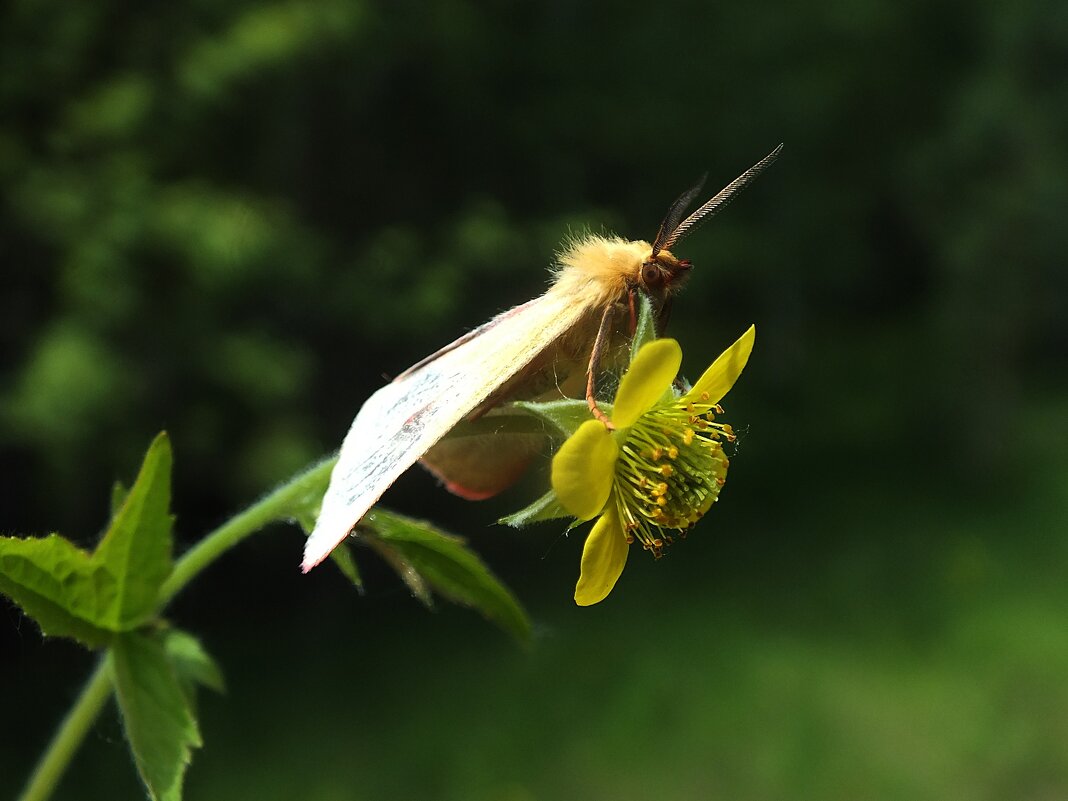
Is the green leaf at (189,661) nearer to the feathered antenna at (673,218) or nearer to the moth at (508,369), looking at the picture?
the moth at (508,369)

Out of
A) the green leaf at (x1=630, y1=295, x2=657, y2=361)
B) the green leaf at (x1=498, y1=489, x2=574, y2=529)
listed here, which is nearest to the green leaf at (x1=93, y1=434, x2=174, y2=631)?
the green leaf at (x1=498, y1=489, x2=574, y2=529)

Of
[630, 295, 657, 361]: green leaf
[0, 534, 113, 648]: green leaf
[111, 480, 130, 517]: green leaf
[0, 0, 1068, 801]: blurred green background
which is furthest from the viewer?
[0, 0, 1068, 801]: blurred green background

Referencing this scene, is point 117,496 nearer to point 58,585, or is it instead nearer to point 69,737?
point 58,585

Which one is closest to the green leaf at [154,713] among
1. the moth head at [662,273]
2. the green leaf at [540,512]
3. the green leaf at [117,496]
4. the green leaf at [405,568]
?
the green leaf at [117,496]

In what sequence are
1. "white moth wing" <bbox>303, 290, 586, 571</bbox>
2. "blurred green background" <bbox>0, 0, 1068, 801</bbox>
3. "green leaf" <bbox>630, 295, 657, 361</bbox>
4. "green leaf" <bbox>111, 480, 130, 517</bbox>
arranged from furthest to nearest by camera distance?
"blurred green background" <bbox>0, 0, 1068, 801</bbox> → "green leaf" <bbox>111, 480, 130, 517</bbox> → "green leaf" <bbox>630, 295, 657, 361</bbox> → "white moth wing" <bbox>303, 290, 586, 571</bbox>

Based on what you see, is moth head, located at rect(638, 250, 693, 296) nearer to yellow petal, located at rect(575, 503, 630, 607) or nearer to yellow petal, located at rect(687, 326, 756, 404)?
yellow petal, located at rect(687, 326, 756, 404)

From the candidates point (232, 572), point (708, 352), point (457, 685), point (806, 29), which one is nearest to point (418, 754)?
point (457, 685)

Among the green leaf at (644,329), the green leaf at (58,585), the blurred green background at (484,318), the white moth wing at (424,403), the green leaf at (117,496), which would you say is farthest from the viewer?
the blurred green background at (484,318)
